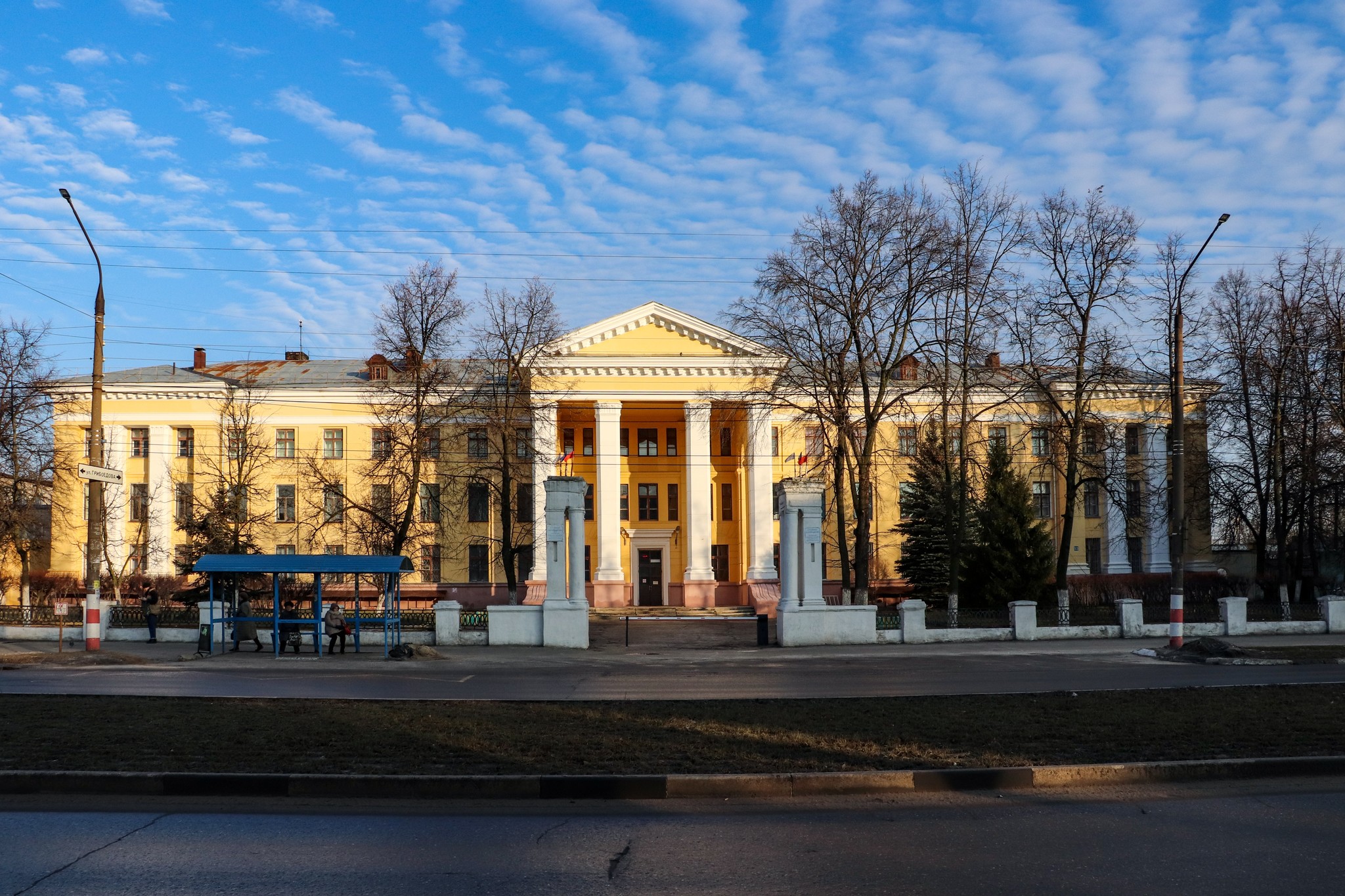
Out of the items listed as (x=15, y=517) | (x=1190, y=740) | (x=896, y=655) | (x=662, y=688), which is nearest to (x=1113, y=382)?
(x=896, y=655)

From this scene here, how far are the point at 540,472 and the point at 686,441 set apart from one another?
7.96m

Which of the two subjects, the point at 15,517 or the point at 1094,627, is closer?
the point at 1094,627

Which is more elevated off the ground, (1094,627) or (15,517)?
(15,517)

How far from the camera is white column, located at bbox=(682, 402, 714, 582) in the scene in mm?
52344

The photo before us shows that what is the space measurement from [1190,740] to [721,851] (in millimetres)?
6110

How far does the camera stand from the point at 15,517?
1588 inches

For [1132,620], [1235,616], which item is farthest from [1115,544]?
[1132,620]

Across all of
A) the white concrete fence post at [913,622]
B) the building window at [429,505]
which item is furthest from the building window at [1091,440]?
the building window at [429,505]

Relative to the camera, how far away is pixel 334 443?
5812 cm

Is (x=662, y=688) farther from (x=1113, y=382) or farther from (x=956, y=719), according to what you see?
(x=1113, y=382)

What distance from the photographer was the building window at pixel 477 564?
56719mm

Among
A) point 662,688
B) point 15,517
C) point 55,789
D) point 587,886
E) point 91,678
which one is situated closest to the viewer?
point 587,886

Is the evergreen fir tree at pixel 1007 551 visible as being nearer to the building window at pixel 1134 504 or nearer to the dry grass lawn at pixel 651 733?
the building window at pixel 1134 504

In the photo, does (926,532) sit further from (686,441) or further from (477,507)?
(477,507)
